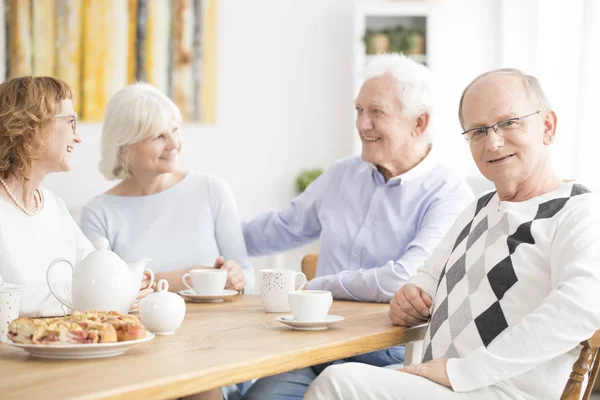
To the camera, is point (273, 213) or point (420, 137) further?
point (273, 213)

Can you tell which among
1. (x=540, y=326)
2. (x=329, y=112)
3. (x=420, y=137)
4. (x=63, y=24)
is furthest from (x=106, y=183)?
(x=540, y=326)

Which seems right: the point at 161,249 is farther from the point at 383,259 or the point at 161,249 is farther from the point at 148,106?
the point at 383,259

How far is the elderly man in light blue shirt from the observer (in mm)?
2449

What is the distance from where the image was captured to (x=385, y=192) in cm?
257

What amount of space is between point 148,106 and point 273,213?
0.57 m

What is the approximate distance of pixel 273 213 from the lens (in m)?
2.89

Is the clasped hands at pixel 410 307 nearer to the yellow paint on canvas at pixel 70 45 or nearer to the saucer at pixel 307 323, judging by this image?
the saucer at pixel 307 323

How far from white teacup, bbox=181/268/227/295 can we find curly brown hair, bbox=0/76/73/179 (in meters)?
0.52

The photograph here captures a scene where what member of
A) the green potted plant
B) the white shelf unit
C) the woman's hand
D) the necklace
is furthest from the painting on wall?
the woman's hand

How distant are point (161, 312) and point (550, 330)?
756 mm

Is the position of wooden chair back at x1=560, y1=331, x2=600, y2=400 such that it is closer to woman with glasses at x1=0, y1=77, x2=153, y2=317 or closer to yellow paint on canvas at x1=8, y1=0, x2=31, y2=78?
woman with glasses at x1=0, y1=77, x2=153, y2=317

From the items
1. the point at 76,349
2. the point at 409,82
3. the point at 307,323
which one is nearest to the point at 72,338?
the point at 76,349

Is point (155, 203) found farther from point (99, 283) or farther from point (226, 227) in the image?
point (99, 283)

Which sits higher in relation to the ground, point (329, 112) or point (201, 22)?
point (201, 22)
